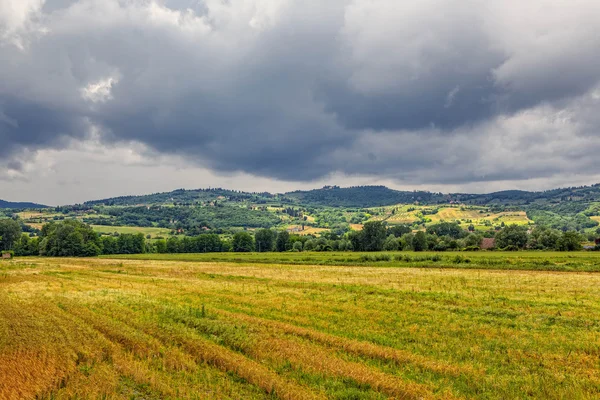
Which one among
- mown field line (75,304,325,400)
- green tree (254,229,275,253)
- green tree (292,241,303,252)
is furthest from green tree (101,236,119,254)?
mown field line (75,304,325,400)

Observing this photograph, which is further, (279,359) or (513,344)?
(513,344)

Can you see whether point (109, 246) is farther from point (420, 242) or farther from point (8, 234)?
point (420, 242)

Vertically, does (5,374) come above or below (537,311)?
above

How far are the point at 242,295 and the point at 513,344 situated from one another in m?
18.1

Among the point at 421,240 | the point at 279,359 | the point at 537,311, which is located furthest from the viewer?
the point at 421,240

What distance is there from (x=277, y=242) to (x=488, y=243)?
7839 centimetres

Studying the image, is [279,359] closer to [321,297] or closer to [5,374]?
[5,374]

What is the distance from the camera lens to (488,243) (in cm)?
12131

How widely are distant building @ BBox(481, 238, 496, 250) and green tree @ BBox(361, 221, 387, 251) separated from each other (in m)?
30.4

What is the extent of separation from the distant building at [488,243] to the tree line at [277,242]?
5.22 ft

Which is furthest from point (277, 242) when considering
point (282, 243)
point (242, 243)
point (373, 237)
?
point (373, 237)

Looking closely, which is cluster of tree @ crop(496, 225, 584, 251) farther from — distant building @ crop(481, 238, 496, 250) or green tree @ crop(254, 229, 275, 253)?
green tree @ crop(254, 229, 275, 253)

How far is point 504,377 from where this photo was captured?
11.6 meters

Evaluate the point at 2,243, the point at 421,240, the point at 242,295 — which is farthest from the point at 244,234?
the point at 242,295
